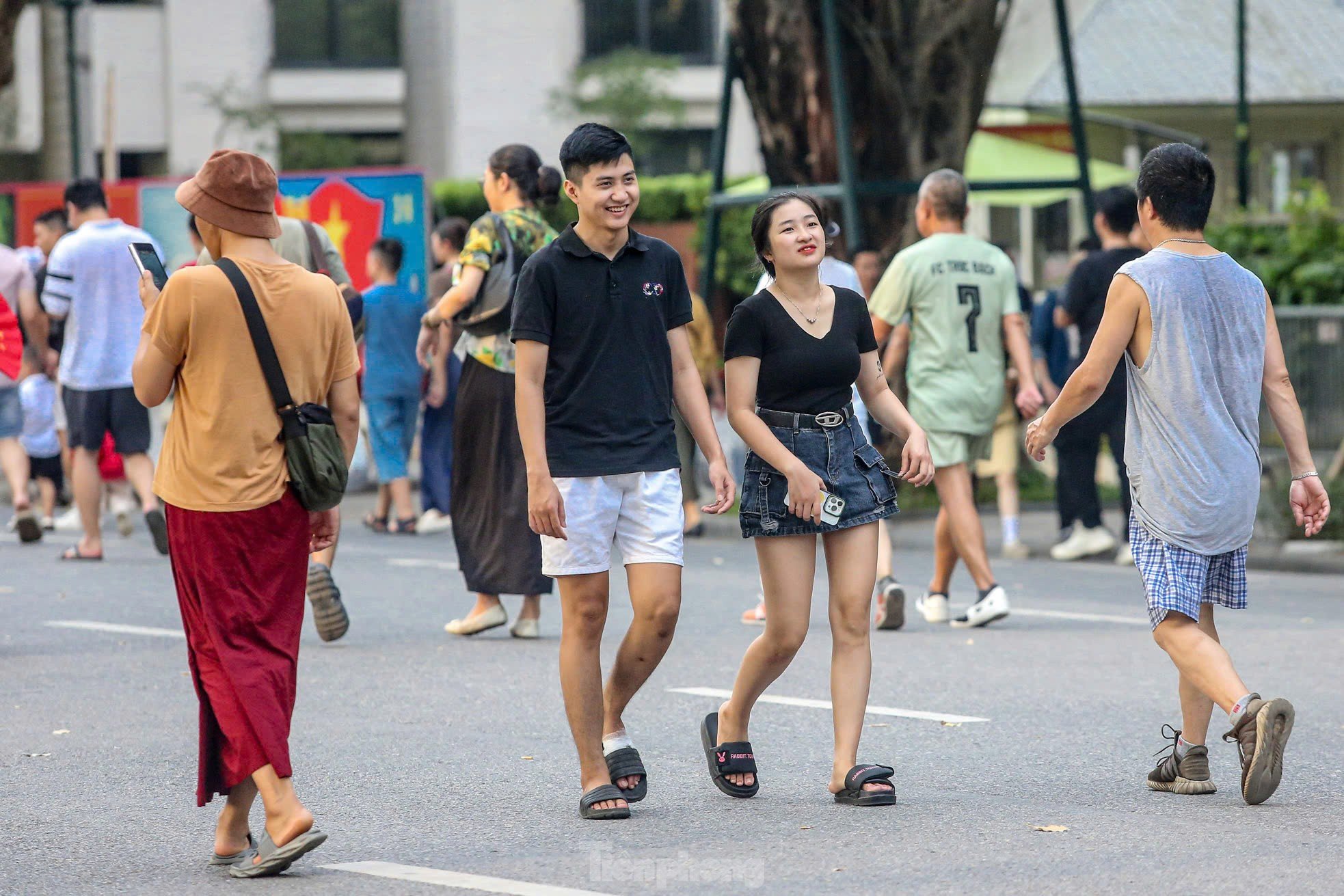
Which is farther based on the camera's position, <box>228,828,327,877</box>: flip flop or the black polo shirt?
the black polo shirt

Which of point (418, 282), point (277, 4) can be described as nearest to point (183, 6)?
point (277, 4)

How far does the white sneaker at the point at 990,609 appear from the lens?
9086mm

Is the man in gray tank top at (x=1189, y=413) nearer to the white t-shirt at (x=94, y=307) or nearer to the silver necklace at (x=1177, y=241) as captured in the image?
the silver necklace at (x=1177, y=241)

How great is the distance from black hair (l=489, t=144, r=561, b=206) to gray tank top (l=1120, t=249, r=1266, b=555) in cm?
341

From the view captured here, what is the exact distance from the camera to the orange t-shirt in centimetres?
484

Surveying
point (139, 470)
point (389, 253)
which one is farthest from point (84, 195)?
point (389, 253)

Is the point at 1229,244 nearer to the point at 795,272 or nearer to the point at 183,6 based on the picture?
the point at 795,272

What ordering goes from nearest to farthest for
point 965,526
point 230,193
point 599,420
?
point 230,193, point 599,420, point 965,526

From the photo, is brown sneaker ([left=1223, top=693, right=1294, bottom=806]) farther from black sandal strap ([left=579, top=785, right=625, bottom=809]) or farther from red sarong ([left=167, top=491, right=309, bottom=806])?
red sarong ([left=167, top=491, right=309, bottom=806])

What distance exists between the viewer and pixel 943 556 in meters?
9.27

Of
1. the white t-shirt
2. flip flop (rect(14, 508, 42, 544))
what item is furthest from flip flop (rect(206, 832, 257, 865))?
flip flop (rect(14, 508, 42, 544))

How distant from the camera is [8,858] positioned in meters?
5.10

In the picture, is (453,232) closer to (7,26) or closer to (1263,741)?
(1263,741)

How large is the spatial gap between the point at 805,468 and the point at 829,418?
0.23 metres
